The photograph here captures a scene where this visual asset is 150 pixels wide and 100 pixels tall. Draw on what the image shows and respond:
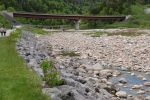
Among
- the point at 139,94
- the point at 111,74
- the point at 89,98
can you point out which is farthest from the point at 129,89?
the point at 89,98

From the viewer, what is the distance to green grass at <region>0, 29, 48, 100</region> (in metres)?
16.0

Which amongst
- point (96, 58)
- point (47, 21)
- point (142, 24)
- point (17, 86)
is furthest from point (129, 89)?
point (47, 21)

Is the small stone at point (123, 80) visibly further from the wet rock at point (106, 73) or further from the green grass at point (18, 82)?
the green grass at point (18, 82)

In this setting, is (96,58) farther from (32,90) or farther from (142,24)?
(142,24)

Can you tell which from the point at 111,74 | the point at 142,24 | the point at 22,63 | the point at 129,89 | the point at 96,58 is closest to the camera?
the point at 22,63

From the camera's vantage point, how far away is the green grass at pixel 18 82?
16.0 m

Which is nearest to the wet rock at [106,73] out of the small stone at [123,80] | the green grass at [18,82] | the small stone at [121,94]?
the small stone at [123,80]

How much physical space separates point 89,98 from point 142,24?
116468 mm

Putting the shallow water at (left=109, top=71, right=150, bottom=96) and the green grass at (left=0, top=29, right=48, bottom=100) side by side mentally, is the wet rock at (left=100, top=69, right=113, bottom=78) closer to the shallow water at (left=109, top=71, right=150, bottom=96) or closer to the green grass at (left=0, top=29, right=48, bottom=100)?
the shallow water at (left=109, top=71, right=150, bottom=96)

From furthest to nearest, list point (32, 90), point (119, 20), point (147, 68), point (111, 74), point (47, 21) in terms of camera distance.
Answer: point (47, 21)
point (119, 20)
point (147, 68)
point (111, 74)
point (32, 90)

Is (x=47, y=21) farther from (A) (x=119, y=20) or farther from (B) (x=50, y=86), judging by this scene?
(B) (x=50, y=86)

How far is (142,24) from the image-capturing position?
Result: 5212 inches

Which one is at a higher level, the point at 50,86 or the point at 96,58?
the point at 50,86

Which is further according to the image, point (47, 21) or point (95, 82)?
point (47, 21)
